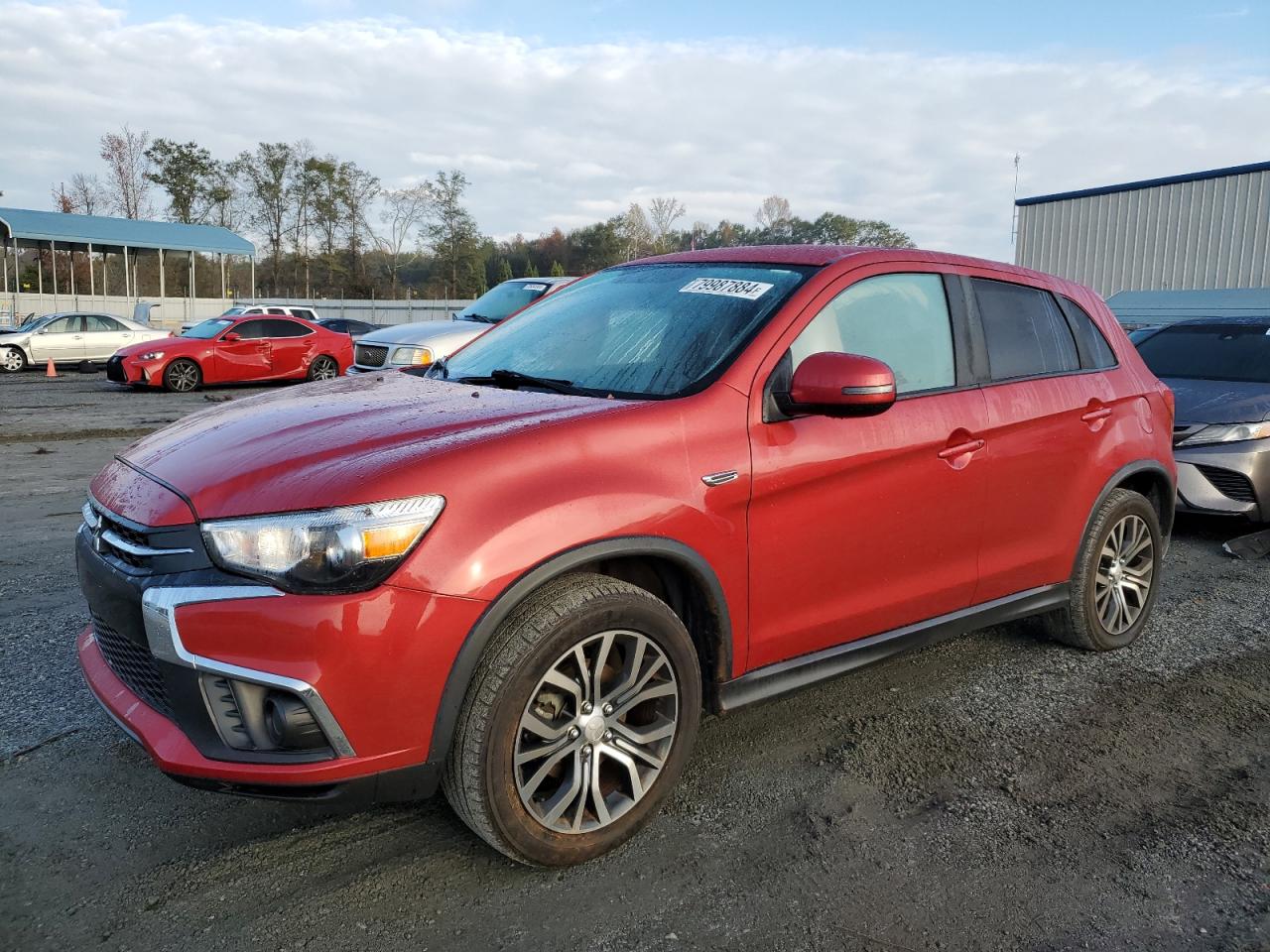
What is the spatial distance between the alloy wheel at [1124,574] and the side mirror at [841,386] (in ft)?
6.54

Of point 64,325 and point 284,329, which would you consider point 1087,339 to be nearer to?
point 284,329

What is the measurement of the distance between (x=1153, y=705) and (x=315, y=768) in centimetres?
328

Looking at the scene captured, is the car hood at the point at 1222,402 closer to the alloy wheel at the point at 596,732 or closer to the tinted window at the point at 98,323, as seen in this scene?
the alloy wheel at the point at 596,732

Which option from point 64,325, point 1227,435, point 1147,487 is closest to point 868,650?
point 1147,487

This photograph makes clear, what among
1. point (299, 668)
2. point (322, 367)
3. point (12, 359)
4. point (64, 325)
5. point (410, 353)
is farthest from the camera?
point (64, 325)

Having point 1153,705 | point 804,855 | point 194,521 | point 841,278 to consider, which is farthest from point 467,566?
point 1153,705

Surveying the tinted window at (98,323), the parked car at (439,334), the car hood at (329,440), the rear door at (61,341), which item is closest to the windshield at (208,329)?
the tinted window at (98,323)

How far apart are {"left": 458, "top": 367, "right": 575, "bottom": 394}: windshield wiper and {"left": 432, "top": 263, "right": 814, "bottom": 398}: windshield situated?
0.02 m

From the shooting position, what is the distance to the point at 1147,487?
15.6ft

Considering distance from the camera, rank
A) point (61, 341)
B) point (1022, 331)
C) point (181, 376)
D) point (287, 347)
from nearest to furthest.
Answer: point (1022, 331) < point (181, 376) < point (287, 347) < point (61, 341)

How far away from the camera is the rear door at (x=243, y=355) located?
19422mm

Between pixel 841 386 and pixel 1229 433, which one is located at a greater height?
pixel 841 386

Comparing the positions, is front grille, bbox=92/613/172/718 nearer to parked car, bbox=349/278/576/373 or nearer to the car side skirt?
the car side skirt

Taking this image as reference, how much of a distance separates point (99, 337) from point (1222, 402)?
990 inches
